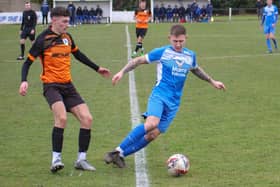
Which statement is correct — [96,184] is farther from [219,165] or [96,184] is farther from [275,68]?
[275,68]

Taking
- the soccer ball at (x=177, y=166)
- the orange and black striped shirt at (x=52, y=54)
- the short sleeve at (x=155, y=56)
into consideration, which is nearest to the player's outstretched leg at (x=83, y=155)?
the orange and black striped shirt at (x=52, y=54)

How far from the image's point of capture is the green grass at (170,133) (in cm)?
691

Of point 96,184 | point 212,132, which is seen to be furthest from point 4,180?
point 212,132

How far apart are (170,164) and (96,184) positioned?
34.8 inches

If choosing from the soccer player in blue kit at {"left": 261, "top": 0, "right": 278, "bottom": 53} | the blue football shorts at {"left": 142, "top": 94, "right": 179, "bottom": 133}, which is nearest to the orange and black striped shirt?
the blue football shorts at {"left": 142, "top": 94, "right": 179, "bottom": 133}

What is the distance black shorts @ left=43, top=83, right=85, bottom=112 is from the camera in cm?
722

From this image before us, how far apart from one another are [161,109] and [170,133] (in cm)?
222

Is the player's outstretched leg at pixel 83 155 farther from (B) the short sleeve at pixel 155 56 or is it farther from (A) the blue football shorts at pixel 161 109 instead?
(B) the short sleeve at pixel 155 56

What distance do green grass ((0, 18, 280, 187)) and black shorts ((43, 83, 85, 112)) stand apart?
0.76 metres

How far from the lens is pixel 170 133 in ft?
30.6

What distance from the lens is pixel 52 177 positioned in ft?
22.8

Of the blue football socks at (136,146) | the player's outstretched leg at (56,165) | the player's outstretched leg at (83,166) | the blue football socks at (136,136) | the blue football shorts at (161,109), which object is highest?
the blue football shorts at (161,109)

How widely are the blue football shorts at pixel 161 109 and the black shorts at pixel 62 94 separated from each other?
88cm

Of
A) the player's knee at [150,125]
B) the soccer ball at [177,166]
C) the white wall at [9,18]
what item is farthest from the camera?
the white wall at [9,18]
